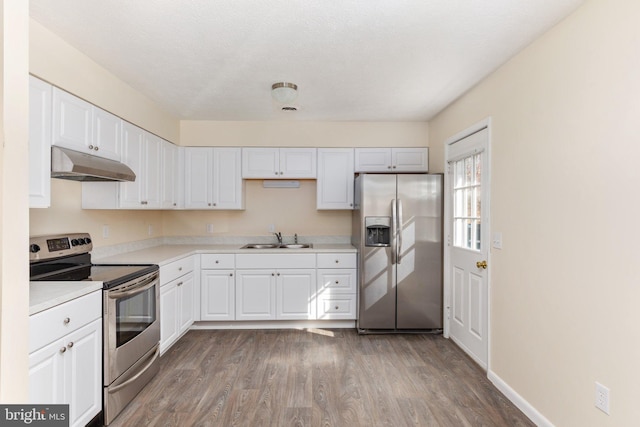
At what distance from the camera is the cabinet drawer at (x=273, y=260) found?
363 centimetres

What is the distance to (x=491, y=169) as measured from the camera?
2.56m

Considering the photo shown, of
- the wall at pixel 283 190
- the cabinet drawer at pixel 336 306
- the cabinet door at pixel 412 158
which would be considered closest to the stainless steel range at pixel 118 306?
the wall at pixel 283 190

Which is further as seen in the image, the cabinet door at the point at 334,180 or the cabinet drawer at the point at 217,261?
the cabinet door at the point at 334,180

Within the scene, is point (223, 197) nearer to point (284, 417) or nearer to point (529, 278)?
point (284, 417)

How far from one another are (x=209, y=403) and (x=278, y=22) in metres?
2.54

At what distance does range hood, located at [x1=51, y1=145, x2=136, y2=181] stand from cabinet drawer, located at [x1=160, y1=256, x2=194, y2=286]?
91cm

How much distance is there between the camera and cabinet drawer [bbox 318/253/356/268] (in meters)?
3.66

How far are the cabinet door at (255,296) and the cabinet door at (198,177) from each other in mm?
995

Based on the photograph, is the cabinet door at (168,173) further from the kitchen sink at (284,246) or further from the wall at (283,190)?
the kitchen sink at (284,246)

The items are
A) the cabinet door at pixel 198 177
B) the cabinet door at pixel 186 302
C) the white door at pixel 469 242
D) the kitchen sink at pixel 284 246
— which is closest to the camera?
the white door at pixel 469 242

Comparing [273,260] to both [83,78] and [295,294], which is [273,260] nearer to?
[295,294]

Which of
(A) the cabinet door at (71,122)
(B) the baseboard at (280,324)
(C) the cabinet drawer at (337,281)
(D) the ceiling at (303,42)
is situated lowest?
(B) the baseboard at (280,324)

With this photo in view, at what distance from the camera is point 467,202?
10.2ft

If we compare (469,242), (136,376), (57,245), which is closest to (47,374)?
(136,376)
